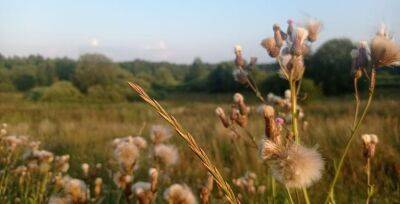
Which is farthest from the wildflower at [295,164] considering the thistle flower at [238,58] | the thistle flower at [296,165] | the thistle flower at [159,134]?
the thistle flower at [159,134]

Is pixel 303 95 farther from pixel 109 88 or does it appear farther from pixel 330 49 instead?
pixel 109 88

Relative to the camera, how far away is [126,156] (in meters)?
1.97

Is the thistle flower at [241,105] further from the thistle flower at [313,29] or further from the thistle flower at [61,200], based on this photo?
the thistle flower at [61,200]

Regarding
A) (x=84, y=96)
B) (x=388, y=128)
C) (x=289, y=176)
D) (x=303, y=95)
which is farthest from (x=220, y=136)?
(x=84, y=96)

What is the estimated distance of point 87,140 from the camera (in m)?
9.07

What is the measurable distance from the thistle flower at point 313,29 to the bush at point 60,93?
122ft

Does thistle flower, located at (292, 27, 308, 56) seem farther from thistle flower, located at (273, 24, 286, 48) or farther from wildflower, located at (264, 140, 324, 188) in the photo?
wildflower, located at (264, 140, 324, 188)

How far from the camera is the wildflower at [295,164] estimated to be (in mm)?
981

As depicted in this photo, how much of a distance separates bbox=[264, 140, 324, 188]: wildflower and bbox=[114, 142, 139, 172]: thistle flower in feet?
3.19

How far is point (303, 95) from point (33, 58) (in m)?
61.9

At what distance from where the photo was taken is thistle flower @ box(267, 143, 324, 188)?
3.23ft

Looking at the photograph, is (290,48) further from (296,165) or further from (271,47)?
(296,165)

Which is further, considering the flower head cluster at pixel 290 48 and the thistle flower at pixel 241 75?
the thistle flower at pixel 241 75

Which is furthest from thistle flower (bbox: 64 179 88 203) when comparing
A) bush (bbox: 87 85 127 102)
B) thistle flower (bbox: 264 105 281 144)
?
bush (bbox: 87 85 127 102)
